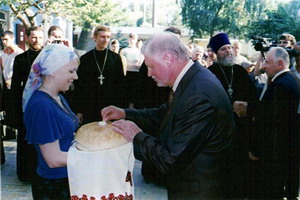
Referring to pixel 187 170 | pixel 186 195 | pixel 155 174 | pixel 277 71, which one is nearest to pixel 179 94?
pixel 187 170

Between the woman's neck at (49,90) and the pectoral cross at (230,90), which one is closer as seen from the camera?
the woman's neck at (49,90)

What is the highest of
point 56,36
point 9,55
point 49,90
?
point 56,36

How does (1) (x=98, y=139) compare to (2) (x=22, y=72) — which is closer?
(1) (x=98, y=139)

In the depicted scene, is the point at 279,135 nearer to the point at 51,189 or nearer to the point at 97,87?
the point at 51,189

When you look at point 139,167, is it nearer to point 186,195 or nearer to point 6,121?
point 6,121

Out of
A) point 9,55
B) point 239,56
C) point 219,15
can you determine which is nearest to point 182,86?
point 9,55

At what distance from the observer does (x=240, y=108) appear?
17.0 ft

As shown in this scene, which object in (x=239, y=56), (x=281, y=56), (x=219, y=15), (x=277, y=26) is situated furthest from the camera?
(x=219, y=15)

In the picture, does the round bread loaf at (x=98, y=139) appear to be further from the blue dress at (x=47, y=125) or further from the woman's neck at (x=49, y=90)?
the woman's neck at (x=49, y=90)

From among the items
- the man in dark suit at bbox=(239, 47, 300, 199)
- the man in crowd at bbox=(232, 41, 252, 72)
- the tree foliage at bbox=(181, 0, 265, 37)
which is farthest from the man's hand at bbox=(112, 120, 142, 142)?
the tree foliage at bbox=(181, 0, 265, 37)

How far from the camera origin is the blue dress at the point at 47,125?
2.62 m

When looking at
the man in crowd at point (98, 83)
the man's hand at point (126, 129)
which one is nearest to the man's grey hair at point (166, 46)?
the man's hand at point (126, 129)

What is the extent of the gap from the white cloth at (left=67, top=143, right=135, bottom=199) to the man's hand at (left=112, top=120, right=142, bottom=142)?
58 millimetres

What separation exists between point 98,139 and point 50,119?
0.44 metres
